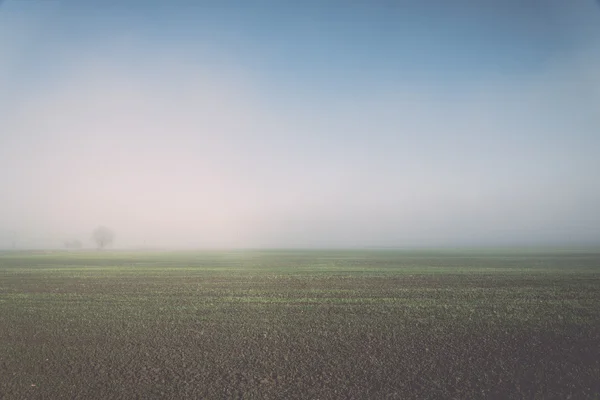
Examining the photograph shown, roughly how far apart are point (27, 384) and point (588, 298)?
1173 inches

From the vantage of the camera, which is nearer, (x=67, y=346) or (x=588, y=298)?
(x=67, y=346)

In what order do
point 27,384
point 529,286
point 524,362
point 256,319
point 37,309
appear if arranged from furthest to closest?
point 529,286 < point 37,309 < point 256,319 < point 524,362 < point 27,384

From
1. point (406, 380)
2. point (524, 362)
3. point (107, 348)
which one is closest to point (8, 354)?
point (107, 348)

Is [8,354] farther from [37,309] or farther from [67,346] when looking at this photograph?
[37,309]

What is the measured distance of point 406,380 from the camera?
10.8m

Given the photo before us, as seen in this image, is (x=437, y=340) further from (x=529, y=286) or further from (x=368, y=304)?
(x=529, y=286)

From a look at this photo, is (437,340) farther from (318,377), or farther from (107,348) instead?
(107,348)

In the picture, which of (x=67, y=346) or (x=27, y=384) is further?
(x=67, y=346)

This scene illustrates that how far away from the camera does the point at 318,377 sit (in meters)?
11.0

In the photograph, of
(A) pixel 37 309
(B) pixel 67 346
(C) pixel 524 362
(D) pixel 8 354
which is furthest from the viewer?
(A) pixel 37 309

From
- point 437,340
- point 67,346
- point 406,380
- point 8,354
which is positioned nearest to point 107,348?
point 67,346

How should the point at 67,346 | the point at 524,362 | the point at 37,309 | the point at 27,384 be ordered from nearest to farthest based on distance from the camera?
the point at 27,384 < the point at 524,362 < the point at 67,346 < the point at 37,309

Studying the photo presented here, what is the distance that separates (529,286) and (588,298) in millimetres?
5955

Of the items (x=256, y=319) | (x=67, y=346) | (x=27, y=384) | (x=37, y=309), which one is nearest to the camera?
(x=27, y=384)
